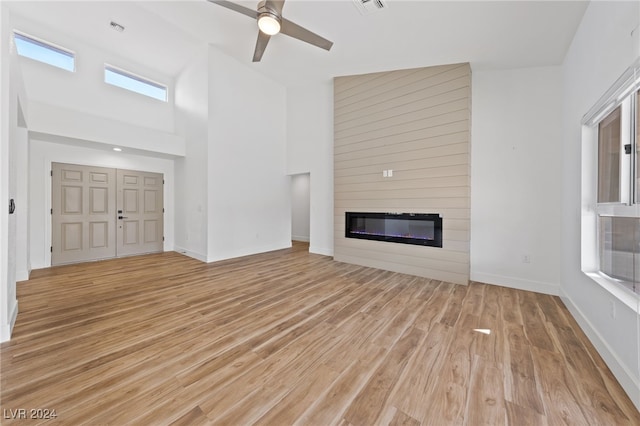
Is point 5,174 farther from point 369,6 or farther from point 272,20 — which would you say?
point 369,6

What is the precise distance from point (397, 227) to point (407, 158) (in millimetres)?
1240

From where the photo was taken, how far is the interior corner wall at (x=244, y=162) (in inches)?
194

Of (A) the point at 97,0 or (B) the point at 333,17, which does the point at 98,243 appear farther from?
(B) the point at 333,17

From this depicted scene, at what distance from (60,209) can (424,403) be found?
663 cm

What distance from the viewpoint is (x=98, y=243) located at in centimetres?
500

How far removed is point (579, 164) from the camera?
2.55m

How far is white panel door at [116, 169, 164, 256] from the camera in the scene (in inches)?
209

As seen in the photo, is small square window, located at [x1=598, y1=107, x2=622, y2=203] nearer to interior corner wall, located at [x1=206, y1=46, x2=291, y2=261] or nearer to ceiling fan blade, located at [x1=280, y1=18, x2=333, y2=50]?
ceiling fan blade, located at [x1=280, y1=18, x2=333, y2=50]

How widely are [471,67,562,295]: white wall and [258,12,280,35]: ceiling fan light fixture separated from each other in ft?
10.6

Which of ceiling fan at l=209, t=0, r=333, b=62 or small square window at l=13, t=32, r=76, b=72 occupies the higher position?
small square window at l=13, t=32, r=76, b=72

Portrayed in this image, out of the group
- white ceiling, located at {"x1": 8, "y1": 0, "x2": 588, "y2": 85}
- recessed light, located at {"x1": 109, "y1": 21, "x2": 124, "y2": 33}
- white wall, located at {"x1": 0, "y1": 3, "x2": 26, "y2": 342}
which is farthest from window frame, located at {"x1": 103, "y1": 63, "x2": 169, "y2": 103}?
white wall, located at {"x1": 0, "y1": 3, "x2": 26, "y2": 342}

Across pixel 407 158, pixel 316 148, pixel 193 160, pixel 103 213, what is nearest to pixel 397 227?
pixel 407 158

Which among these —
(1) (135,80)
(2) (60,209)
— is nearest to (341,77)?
(1) (135,80)

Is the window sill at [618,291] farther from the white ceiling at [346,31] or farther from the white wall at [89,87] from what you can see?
the white wall at [89,87]
